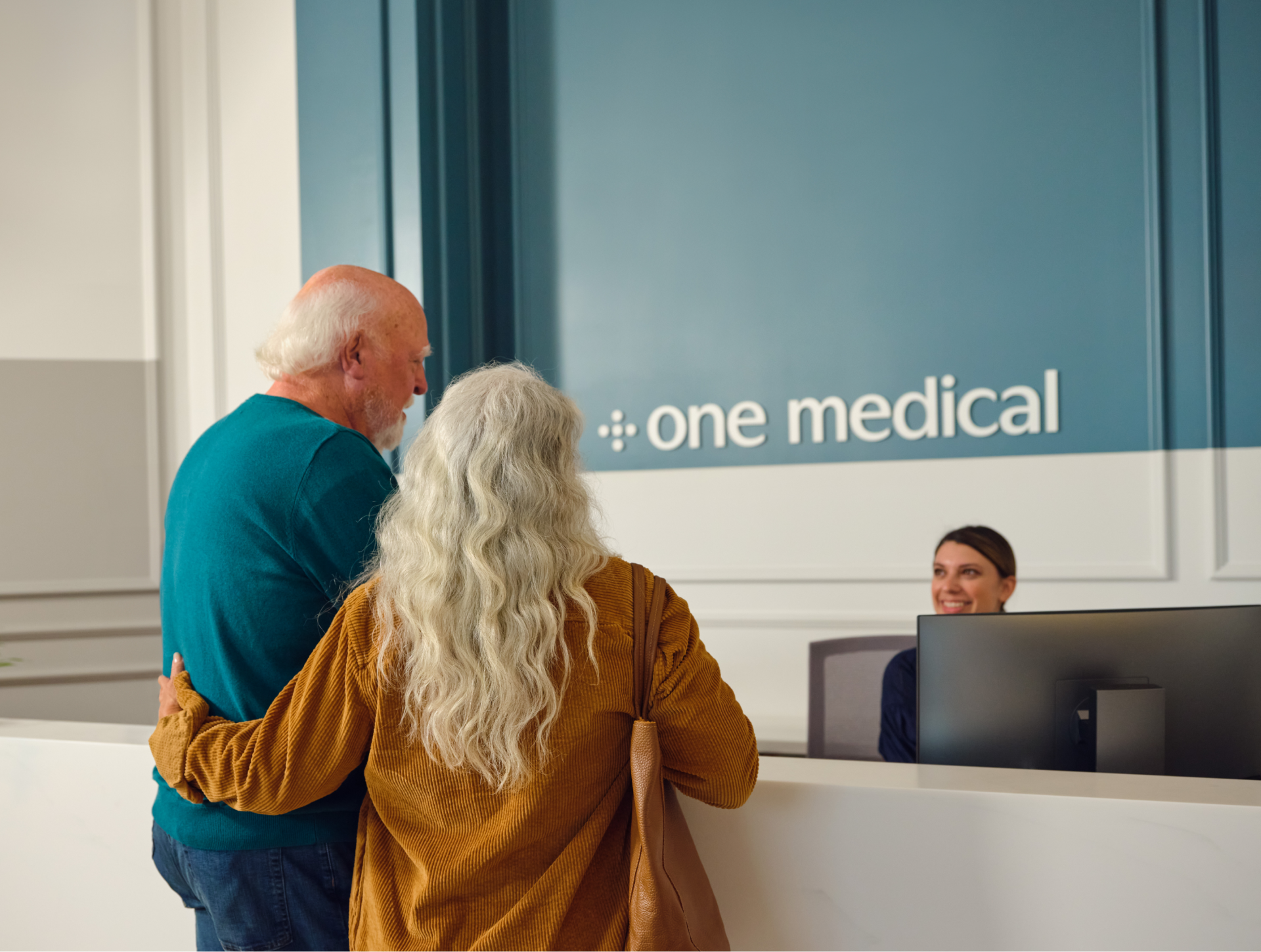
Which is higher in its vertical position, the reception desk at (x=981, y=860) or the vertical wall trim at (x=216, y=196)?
the vertical wall trim at (x=216, y=196)

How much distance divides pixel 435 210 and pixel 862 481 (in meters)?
1.79

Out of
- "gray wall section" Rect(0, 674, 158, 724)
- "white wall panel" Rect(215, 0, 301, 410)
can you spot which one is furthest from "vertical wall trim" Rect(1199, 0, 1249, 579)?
"gray wall section" Rect(0, 674, 158, 724)

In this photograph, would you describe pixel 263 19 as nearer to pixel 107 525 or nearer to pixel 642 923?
pixel 107 525

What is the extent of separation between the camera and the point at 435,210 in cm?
384

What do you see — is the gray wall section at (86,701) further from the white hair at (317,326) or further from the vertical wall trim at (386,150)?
the white hair at (317,326)

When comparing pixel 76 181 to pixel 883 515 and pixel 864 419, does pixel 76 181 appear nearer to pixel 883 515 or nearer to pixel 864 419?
pixel 864 419

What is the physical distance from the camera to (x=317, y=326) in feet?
5.41

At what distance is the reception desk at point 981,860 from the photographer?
1.27m

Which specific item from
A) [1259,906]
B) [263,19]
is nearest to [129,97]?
[263,19]

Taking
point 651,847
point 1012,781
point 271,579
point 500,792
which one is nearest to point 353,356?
point 271,579

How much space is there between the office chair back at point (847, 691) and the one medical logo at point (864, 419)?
78 centimetres

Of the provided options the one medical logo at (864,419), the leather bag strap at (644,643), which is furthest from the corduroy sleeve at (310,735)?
the one medical logo at (864,419)

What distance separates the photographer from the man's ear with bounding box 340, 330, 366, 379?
166cm

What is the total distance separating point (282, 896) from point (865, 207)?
9.33 feet
